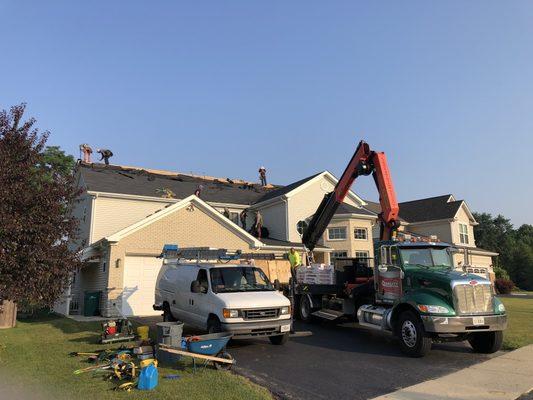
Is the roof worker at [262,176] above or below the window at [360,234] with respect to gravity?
above

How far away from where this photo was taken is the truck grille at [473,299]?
31.4ft

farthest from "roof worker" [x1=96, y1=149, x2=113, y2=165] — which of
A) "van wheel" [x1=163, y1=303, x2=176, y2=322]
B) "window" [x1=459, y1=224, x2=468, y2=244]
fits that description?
"window" [x1=459, y1=224, x2=468, y2=244]

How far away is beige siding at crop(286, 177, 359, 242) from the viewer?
27341 mm

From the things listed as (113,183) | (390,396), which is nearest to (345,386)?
(390,396)

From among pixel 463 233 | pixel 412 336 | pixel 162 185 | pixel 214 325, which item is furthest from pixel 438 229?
pixel 214 325

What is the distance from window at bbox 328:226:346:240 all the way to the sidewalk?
1796 cm

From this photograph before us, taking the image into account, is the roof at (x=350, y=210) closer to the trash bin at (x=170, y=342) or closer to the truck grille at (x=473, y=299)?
the truck grille at (x=473, y=299)

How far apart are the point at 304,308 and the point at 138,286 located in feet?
25.1

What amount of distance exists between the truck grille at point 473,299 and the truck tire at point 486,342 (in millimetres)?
702

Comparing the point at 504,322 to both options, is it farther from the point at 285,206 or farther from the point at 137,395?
the point at 285,206

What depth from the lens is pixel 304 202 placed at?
93.0 feet

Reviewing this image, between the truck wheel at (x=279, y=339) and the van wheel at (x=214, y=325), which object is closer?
the van wheel at (x=214, y=325)

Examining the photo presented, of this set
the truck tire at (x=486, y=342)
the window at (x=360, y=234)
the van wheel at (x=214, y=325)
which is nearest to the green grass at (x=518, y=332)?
the truck tire at (x=486, y=342)

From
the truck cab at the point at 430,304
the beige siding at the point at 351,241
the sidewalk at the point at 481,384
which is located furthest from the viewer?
the beige siding at the point at 351,241
